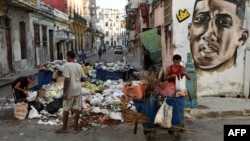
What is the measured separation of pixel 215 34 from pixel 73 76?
535cm

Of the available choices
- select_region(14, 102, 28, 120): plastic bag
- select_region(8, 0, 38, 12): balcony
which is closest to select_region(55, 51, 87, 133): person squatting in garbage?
select_region(14, 102, 28, 120): plastic bag

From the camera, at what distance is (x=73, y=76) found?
7.32 metres

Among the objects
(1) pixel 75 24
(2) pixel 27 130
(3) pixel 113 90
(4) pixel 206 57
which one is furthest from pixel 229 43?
(1) pixel 75 24

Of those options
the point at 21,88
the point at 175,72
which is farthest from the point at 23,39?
the point at 175,72

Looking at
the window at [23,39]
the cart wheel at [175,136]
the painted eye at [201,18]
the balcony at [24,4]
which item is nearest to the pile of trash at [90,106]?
the cart wheel at [175,136]

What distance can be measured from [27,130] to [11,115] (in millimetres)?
1911

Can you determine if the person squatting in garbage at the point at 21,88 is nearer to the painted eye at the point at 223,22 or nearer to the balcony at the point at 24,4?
the painted eye at the point at 223,22

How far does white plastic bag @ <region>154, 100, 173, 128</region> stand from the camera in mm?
6078

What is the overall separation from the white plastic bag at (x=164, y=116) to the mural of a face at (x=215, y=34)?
527cm

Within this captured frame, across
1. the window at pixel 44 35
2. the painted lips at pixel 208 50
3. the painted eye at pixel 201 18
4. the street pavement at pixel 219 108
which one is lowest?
the street pavement at pixel 219 108

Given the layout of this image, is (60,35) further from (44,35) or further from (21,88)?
(21,88)

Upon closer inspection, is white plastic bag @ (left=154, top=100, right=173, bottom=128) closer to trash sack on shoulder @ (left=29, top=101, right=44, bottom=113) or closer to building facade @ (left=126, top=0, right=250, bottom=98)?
trash sack on shoulder @ (left=29, top=101, right=44, bottom=113)

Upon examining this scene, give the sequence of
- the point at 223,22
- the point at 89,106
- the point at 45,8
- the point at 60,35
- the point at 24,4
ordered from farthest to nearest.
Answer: the point at 60,35
the point at 45,8
the point at 24,4
the point at 223,22
the point at 89,106

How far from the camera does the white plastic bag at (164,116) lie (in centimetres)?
608
